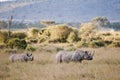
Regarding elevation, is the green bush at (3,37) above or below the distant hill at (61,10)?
above

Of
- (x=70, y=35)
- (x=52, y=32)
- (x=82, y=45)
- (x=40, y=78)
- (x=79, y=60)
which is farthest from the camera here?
(x=52, y=32)

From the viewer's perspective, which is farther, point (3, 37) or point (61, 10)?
point (61, 10)

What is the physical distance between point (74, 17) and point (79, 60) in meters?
159

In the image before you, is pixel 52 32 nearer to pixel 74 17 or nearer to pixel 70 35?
pixel 70 35

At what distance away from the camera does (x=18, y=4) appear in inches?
7648

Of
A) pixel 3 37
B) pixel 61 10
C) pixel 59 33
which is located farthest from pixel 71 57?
pixel 61 10

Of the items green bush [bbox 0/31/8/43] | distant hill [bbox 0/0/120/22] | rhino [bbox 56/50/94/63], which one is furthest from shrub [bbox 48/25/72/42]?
distant hill [bbox 0/0/120/22]

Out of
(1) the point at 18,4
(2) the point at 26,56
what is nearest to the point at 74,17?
(1) the point at 18,4

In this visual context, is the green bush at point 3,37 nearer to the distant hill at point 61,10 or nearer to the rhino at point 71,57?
the rhino at point 71,57

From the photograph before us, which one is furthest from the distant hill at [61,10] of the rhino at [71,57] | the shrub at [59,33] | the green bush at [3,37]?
the rhino at [71,57]

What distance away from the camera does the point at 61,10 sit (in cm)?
18150

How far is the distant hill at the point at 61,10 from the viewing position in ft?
555

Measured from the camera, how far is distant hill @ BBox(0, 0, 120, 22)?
6658 inches

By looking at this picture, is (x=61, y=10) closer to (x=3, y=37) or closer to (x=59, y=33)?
(x=59, y=33)
